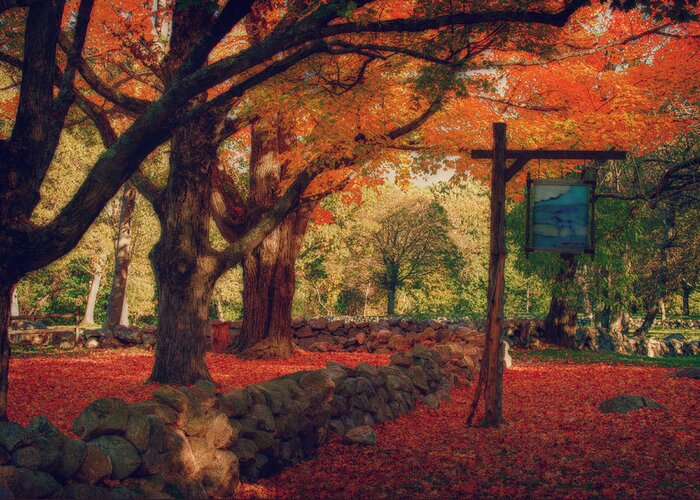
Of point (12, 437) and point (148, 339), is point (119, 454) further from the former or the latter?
point (148, 339)

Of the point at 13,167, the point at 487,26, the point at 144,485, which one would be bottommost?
the point at 144,485

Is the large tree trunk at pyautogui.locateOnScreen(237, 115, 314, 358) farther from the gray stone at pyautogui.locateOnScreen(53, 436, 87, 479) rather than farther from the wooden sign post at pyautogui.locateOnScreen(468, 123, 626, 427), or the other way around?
the gray stone at pyautogui.locateOnScreen(53, 436, 87, 479)

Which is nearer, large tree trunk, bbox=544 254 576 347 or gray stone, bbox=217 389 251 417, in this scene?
gray stone, bbox=217 389 251 417

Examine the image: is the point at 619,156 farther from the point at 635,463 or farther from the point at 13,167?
the point at 13,167

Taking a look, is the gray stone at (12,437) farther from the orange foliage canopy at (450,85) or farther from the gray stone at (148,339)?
the gray stone at (148,339)

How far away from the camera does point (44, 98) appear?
8141mm

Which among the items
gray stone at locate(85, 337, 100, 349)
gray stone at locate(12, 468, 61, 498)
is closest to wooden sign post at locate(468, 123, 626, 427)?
gray stone at locate(12, 468, 61, 498)

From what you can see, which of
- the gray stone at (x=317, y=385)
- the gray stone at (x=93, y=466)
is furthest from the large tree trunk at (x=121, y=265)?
the gray stone at (x=93, y=466)

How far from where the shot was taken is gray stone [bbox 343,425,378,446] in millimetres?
9023

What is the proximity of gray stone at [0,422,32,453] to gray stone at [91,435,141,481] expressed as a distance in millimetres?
685

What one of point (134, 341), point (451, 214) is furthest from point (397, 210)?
point (134, 341)

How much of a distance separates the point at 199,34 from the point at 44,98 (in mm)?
4784

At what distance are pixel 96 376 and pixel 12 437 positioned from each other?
845 centimetres

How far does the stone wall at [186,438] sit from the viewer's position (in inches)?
197
